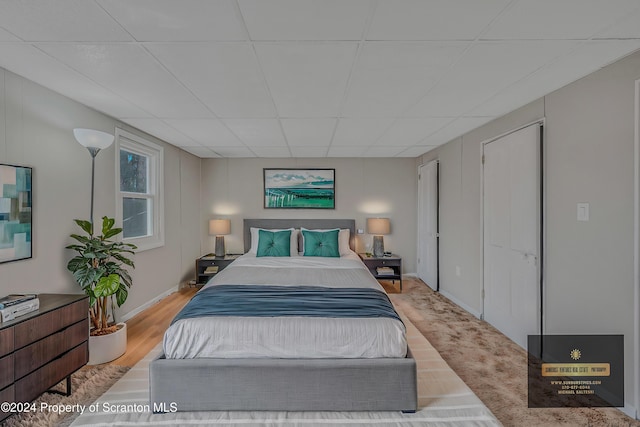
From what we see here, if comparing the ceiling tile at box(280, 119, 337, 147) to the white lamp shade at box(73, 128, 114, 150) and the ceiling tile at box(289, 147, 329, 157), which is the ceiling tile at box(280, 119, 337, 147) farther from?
the white lamp shade at box(73, 128, 114, 150)

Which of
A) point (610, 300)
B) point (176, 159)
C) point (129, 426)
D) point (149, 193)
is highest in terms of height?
point (176, 159)

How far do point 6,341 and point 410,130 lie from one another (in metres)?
3.89

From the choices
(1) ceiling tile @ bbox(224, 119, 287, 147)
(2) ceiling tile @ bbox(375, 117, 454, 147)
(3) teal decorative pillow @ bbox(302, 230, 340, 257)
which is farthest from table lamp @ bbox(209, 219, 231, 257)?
(2) ceiling tile @ bbox(375, 117, 454, 147)

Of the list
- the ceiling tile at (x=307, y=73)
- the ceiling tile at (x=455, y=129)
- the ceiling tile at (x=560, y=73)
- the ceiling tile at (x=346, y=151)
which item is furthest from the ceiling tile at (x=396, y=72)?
the ceiling tile at (x=346, y=151)

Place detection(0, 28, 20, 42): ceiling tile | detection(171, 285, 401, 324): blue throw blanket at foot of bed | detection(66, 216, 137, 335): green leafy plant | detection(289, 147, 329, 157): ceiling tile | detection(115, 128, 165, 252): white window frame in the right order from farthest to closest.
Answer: detection(289, 147, 329, 157): ceiling tile → detection(115, 128, 165, 252): white window frame → detection(66, 216, 137, 335): green leafy plant → detection(171, 285, 401, 324): blue throw blanket at foot of bed → detection(0, 28, 20, 42): ceiling tile

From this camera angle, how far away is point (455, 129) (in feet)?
12.4

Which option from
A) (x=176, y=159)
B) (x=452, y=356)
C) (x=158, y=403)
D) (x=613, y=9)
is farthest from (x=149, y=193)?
(x=613, y=9)

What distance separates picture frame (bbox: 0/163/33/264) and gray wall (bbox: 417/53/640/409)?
414 cm

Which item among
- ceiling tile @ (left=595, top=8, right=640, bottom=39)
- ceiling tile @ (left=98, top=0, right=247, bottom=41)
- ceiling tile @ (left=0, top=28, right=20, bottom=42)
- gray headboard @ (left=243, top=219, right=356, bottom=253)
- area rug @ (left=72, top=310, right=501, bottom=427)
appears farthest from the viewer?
gray headboard @ (left=243, top=219, right=356, bottom=253)

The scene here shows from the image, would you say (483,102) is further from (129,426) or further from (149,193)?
(149,193)

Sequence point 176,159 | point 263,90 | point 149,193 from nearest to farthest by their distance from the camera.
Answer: point 263,90, point 149,193, point 176,159

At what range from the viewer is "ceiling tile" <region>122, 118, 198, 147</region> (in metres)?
3.41

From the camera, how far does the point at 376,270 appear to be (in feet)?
16.6

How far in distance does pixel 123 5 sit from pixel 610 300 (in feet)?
11.2
